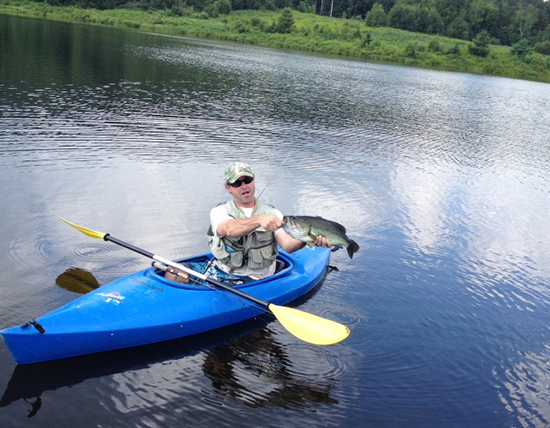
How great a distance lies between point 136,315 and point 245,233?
1598 mm

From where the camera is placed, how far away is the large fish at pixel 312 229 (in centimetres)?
664

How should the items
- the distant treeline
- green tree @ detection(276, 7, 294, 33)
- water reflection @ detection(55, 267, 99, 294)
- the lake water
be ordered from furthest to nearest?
the distant treeline < green tree @ detection(276, 7, 294, 33) < water reflection @ detection(55, 267, 99, 294) < the lake water

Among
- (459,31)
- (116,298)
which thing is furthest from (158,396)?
(459,31)

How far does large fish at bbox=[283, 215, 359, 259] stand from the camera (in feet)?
21.8

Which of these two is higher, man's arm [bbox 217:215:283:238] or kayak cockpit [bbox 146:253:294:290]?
man's arm [bbox 217:215:283:238]

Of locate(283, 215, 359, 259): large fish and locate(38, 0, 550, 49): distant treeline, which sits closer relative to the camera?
locate(283, 215, 359, 259): large fish

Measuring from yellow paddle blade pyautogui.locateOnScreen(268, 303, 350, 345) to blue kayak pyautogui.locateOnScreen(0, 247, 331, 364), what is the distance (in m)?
0.85

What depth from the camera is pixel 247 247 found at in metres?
7.43

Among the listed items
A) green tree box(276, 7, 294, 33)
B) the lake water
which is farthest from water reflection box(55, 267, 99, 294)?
green tree box(276, 7, 294, 33)

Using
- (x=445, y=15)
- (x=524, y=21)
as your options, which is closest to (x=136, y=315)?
(x=445, y=15)

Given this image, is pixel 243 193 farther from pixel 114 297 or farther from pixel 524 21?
pixel 524 21

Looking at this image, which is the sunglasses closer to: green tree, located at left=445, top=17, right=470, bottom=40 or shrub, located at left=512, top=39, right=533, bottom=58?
shrub, located at left=512, top=39, right=533, bottom=58

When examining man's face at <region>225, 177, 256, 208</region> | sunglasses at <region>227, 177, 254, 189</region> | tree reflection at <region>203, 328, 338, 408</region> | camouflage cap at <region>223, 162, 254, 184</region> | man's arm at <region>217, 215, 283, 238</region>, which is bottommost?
tree reflection at <region>203, 328, 338, 408</region>

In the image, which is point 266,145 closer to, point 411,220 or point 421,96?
point 411,220
